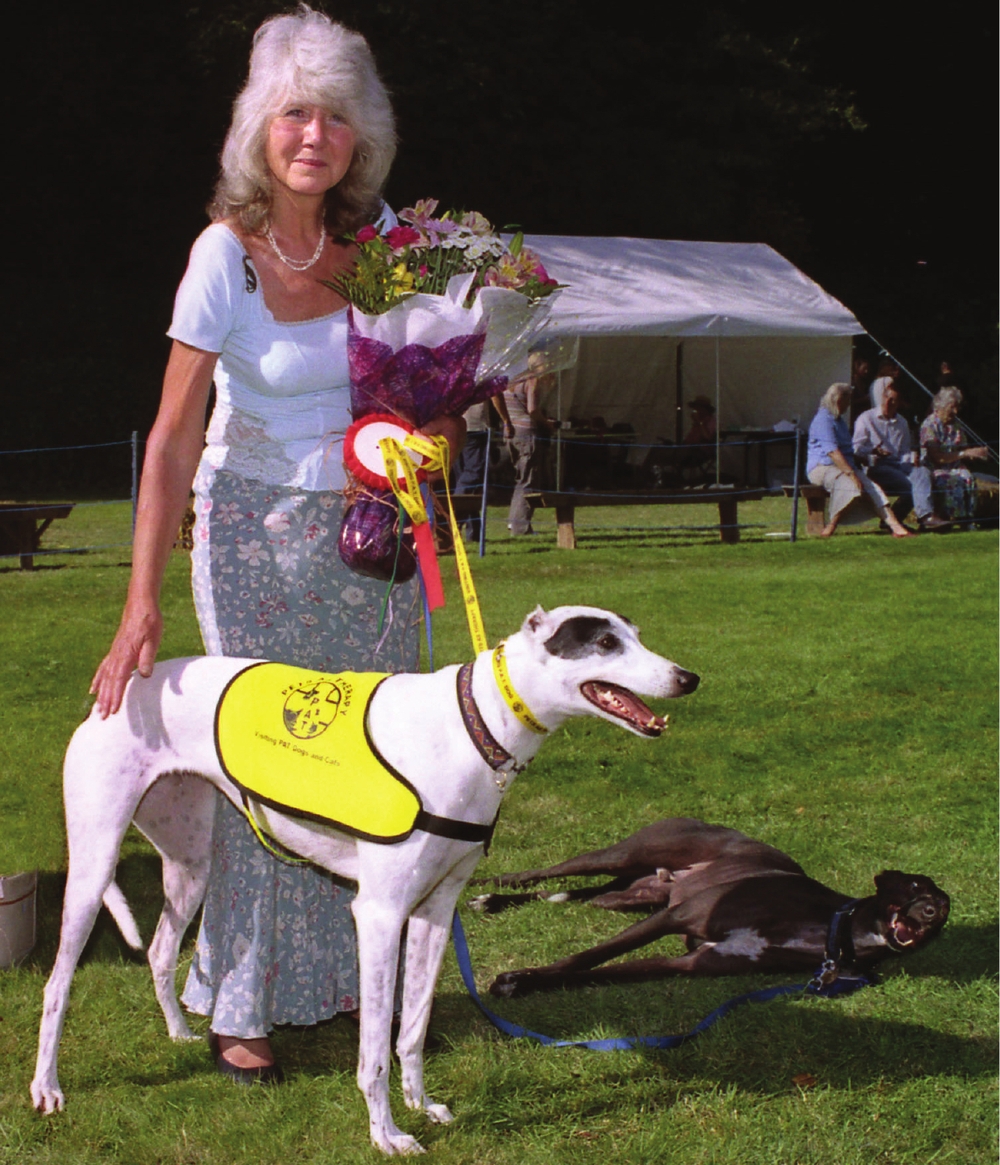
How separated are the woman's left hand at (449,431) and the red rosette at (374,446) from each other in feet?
0.22

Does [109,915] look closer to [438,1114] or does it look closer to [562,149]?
[438,1114]

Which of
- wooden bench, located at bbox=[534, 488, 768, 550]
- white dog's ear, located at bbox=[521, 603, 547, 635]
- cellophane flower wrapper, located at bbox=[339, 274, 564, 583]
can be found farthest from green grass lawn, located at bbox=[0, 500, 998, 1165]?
wooden bench, located at bbox=[534, 488, 768, 550]

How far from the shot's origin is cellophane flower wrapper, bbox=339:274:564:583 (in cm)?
310

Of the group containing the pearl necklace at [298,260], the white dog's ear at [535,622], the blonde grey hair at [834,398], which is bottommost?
the white dog's ear at [535,622]

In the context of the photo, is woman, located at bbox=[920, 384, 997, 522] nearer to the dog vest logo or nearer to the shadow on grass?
the shadow on grass

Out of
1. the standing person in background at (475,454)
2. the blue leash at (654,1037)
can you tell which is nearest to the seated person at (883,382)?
the standing person in background at (475,454)

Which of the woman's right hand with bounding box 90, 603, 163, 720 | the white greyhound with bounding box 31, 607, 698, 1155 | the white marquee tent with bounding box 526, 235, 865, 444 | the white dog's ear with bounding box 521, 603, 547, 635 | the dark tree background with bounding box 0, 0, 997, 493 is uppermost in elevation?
the dark tree background with bounding box 0, 0, 997, 493

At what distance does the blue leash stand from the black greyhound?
67 millimetres

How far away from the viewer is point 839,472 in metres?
13.8

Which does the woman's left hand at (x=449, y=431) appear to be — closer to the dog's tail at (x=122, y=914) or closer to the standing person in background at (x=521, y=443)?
the dog's tail at (x=122, y=914)

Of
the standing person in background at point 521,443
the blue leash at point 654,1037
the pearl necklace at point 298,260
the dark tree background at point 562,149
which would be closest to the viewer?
the pearl necklace at point 298,260

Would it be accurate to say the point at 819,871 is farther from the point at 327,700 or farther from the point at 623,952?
the point at 327,700

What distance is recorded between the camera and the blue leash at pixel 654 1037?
355cm

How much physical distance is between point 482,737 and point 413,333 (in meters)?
0.94
